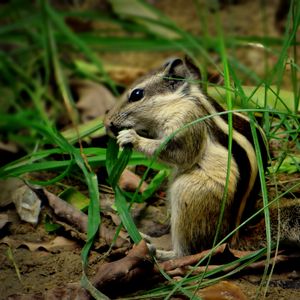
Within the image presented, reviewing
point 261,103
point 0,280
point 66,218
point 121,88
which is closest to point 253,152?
point 261,103

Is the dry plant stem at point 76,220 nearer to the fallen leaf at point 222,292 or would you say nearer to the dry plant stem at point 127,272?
the dry plant stem at point 127,272

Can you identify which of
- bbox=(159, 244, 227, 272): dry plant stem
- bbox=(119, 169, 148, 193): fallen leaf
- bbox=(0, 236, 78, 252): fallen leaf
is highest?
bbox=(119, 169, 148, 193): fallen leaf

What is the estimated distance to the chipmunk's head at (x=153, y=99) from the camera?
4.23m

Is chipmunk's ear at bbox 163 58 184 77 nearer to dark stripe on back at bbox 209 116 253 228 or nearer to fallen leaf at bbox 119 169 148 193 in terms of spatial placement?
dark stripe on back at bbox 209 116 253 228

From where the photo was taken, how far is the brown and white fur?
3.89 metres

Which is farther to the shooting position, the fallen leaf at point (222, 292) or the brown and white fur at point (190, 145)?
the brown and white fur at point (190, 145)

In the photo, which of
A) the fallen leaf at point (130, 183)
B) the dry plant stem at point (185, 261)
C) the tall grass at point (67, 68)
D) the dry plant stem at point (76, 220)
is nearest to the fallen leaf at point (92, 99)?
the tall grass at point (67, 68)

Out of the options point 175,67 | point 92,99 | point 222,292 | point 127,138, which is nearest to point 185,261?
point 222,292

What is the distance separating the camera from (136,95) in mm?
4289

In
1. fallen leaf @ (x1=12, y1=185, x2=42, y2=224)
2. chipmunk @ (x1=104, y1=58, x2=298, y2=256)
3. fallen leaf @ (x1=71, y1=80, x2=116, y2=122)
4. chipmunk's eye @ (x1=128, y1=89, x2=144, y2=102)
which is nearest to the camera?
chipmunk @ (x1=104, y1=58, x2=298, y2=256)

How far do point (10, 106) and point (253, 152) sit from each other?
4.09 metres

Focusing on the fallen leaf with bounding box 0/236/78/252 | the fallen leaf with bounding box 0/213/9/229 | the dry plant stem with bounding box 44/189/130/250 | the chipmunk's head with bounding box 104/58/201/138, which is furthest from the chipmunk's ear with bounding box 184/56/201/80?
the fallen leaf with bounding box 0/213/9/229

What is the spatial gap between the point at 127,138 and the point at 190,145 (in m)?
0.41

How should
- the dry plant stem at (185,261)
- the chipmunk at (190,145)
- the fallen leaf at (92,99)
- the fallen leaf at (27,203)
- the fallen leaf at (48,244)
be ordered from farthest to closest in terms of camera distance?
the fallen leaf at (92,99) < the fallen leaf at (27,203) < the fallen leaf at (48,244) < the chipmunk at (190,145) < the dry plant stem at (185,261)
